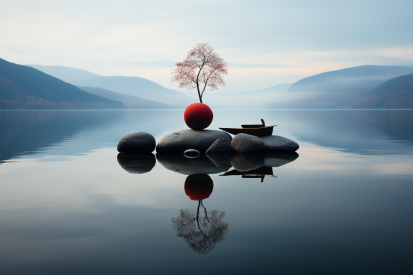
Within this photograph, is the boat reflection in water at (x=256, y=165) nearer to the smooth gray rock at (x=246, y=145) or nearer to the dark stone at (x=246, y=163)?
the dark stone at (x=246, y=163)

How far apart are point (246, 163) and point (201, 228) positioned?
249 inches

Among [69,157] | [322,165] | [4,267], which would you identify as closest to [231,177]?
[322,165]

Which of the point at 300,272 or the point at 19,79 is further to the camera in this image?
the point at 19,79

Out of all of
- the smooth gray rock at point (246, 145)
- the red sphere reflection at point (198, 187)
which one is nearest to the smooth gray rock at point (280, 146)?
the smooth gray rock at point (246, 145)

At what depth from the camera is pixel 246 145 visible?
44.4 feet

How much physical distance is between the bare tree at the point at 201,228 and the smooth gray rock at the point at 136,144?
348 inches

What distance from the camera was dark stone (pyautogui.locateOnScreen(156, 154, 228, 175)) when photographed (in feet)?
30.6

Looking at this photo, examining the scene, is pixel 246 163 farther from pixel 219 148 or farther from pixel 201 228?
pixel 201 228

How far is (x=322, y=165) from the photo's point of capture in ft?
34.3

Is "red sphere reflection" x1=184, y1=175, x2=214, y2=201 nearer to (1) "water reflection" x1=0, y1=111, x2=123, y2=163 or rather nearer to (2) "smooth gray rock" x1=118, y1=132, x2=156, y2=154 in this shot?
(2) "smooth gray rock" x1=118, y1=132, x2=156, y2=154

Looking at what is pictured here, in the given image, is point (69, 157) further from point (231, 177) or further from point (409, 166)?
point (409, 166)

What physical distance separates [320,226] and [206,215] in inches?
67.4

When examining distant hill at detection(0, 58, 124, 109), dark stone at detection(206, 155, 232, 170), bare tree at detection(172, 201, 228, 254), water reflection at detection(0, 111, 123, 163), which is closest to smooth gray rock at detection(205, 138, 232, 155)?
dark stone at detection(206, 155, 232, 170)

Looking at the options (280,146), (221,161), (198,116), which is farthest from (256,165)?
(198,116)
